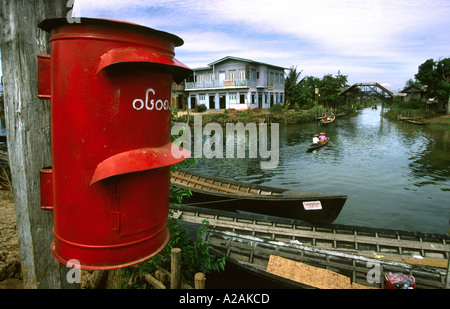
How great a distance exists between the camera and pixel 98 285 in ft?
12.3

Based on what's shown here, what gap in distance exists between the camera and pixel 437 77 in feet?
137

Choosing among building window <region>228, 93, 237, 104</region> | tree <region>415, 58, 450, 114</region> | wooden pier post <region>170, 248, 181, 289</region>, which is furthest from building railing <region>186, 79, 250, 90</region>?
wooden pier post <region>170, 248, 181, 289</region>

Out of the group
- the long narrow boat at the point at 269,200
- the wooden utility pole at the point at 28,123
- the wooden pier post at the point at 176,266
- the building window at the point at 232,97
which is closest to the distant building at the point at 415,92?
the building window at the point at 232,97

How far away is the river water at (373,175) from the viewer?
11609mm

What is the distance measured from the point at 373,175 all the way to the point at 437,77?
34.8 m

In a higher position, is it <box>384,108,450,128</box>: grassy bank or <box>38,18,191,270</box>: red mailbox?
<box>384,108,450,128</box>: grassy bank

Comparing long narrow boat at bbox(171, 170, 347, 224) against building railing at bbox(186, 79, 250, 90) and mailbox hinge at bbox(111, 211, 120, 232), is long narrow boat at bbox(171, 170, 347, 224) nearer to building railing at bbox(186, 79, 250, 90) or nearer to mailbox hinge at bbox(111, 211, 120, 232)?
mailbox hinge at bbox(111, 211, 120, 232)

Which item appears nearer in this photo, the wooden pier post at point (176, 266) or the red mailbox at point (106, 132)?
the red mailbox at point (106, 132)

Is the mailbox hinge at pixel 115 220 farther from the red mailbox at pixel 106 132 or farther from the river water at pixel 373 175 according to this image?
the river water at pixel 373 175

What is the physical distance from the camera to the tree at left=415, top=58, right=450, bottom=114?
4069 cm

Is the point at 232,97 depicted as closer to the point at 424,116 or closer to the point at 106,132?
the point at 424,116

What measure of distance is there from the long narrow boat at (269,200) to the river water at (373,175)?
10.4ft

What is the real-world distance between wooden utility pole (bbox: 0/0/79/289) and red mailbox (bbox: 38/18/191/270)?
0.93 ft
